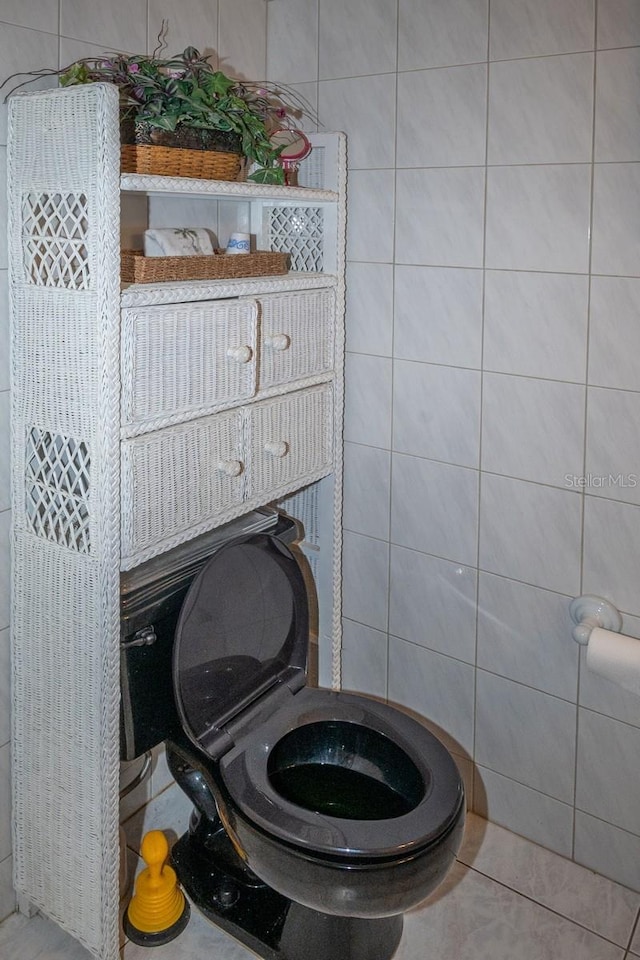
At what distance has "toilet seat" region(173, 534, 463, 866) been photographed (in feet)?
4.59

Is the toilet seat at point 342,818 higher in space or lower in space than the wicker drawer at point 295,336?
lower

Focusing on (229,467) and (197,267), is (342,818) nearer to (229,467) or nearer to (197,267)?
(229,467)

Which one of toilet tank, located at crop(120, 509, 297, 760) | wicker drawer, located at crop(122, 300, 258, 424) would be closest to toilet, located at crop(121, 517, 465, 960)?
toilet tank, located at crop(120, 509, 297, 760)

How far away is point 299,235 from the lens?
1949 mm

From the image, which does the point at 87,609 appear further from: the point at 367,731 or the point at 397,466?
the point at 397,466

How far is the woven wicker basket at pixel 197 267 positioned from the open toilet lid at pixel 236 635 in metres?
0.51

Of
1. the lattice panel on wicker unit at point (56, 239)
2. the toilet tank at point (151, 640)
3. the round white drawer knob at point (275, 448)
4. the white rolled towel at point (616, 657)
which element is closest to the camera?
the lattice panel on wicker unit at point (56, 239)

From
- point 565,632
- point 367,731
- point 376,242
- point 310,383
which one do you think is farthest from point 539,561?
point 376,242

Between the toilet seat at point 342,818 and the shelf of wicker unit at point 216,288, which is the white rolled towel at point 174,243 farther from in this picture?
the toilet seat at point 342,818

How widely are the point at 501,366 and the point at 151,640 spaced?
90 centimetres

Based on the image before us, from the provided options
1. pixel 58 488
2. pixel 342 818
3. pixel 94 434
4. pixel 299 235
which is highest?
pixel 299 235

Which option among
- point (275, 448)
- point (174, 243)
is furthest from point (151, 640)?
point (174, 243)

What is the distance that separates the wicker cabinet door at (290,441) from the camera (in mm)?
1704

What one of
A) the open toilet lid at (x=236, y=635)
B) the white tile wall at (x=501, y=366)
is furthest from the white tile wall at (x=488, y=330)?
the open toilet lid at (x=236, y=635)
